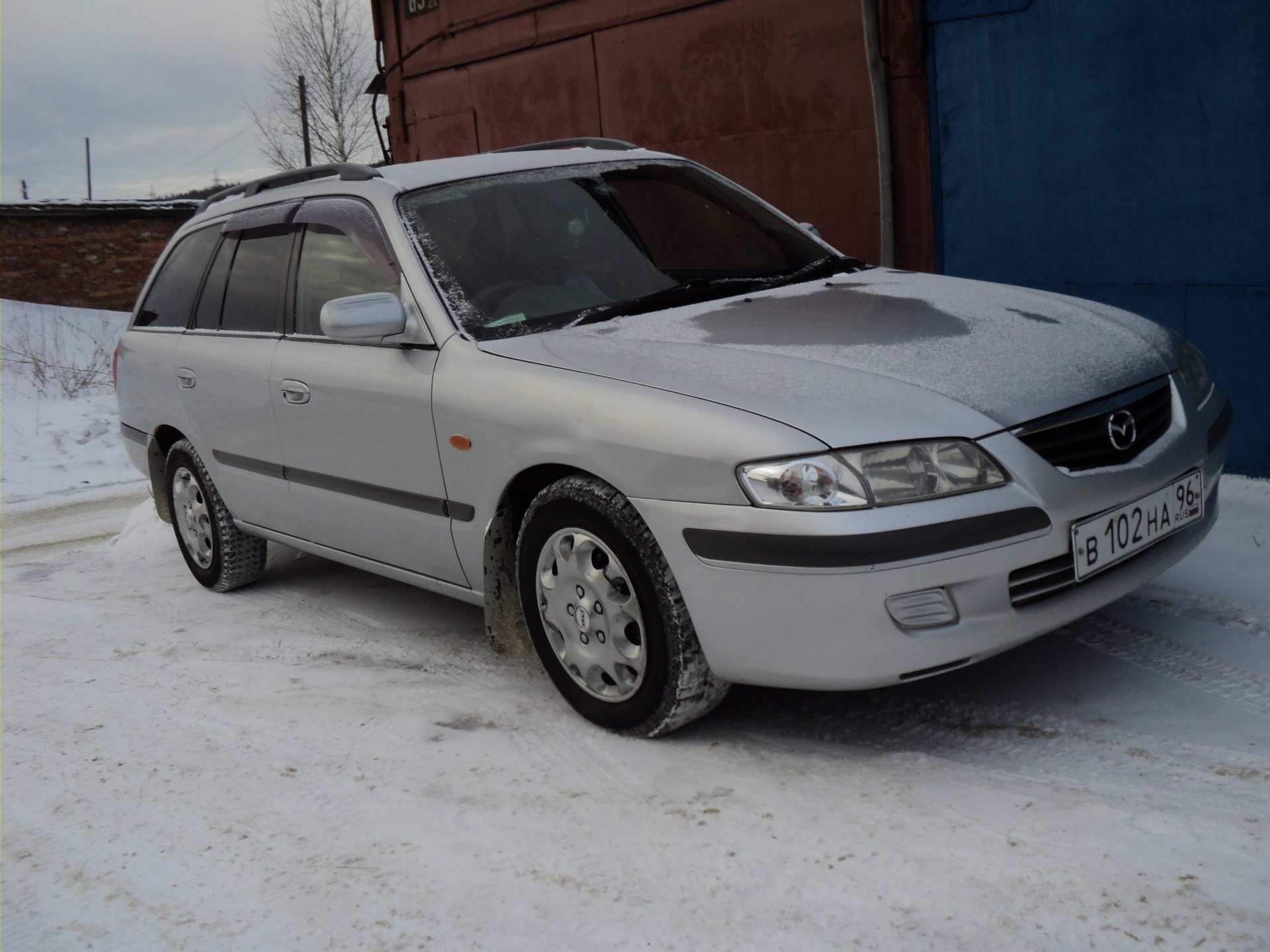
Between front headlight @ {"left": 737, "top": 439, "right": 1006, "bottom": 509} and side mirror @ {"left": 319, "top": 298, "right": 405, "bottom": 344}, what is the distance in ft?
4.61

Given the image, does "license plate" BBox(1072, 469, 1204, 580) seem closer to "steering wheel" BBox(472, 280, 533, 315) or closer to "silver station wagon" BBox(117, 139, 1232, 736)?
"silver station wagon" BBox(117, 139, 1232, 736)

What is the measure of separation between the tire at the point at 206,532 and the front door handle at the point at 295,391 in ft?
3.64

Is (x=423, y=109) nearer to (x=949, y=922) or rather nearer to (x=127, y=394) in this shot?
(x=127, y=394)

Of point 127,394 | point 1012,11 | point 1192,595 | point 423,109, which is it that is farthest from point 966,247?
point 423,109

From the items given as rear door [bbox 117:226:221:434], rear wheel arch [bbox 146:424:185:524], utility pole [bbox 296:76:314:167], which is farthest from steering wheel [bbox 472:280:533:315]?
utility pole [bbox 296:76:314:167]

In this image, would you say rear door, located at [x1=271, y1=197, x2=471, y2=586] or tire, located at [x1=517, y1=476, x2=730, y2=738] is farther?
rear door, located at [x1=271, y1=197, x2=471, y2=586]

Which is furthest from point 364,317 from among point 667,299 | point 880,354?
point 880,354

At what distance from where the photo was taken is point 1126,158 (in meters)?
5.98

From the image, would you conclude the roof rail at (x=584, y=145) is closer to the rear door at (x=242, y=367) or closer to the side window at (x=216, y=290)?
the rear door at (x=242, y=367)

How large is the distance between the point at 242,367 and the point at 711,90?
16.5ft

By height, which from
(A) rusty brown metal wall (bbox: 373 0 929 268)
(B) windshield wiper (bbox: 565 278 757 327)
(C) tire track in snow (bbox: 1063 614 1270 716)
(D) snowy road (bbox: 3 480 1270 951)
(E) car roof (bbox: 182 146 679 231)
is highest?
(A) rusty brown metal wall (bbox: 373 0 929 268)

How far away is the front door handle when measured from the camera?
4266mm

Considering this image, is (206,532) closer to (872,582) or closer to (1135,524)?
(872,582)

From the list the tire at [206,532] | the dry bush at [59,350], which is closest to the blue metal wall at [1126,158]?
the tire at [206,532]
